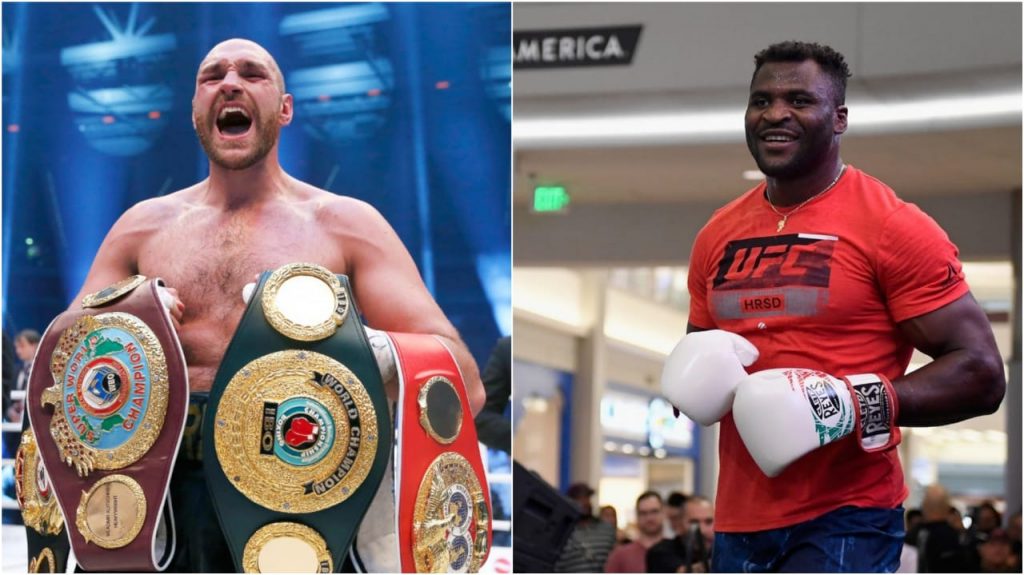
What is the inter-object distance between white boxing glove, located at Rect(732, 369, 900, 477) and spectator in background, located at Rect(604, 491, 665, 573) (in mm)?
3631

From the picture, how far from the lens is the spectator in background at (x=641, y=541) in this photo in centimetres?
564

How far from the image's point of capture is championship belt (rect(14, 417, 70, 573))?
305 cm

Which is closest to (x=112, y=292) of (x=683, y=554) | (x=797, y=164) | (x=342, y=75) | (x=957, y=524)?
(x=342, y=75)

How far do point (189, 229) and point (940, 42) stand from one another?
13.8ft

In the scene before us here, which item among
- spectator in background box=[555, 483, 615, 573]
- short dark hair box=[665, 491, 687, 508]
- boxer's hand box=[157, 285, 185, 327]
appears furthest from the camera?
short dark hair box=[665, 491, 687, 508]

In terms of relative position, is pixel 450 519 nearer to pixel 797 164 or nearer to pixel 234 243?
pixel 234 243

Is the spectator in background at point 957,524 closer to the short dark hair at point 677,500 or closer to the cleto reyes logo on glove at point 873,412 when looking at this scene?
the short dark hair at point 677,500

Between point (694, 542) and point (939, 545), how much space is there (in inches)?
75.6

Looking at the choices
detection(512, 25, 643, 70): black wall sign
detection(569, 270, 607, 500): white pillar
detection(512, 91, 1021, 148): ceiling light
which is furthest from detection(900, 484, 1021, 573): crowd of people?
detection(569, 270, 607, 500): white pillar

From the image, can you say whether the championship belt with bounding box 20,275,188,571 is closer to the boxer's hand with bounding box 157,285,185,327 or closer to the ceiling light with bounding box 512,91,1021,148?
the boxer's hand with bounding box 157,285,185,327

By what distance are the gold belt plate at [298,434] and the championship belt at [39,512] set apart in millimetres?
483

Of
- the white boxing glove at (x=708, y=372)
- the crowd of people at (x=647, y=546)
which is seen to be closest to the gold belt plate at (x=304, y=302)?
the white boxing glove at (x=708, y=372)

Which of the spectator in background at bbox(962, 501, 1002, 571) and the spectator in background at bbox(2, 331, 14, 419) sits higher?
the spectator in background at bbox(2, 331, 14, 419)

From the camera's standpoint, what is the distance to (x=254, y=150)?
3.18 metres
